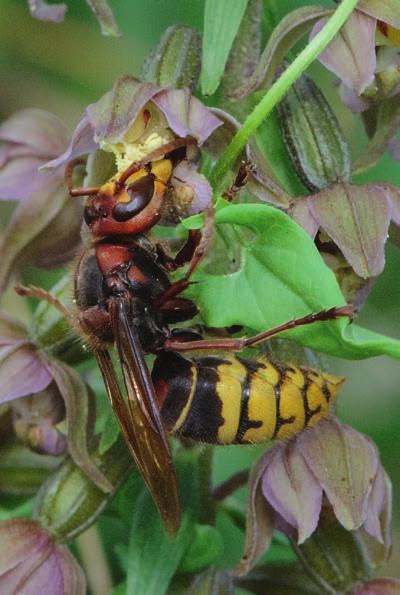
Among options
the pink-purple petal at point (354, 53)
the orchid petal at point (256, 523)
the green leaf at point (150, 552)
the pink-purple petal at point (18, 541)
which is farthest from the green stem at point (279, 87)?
the pink-purple petal at point (18, 541)

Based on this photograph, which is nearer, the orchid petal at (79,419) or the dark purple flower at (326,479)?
the dark purple flower at (326,479)

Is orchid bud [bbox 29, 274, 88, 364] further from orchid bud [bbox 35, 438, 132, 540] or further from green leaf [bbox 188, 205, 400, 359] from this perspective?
green leaf [bbox 188, 205, 400, 359]

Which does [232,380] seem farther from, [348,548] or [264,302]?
[348,548]

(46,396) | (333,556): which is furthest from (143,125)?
(333,556)

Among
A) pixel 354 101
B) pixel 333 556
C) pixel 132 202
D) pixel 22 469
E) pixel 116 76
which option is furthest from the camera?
pixel 116 76

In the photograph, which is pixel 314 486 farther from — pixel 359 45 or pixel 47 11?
pixel 47 11

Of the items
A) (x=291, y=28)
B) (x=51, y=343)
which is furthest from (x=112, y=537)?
(x=291, y=28)

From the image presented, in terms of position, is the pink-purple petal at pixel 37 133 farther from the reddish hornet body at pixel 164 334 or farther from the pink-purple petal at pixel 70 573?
the pink-purple petal at pixel 70 573

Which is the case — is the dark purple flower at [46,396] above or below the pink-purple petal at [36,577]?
above
